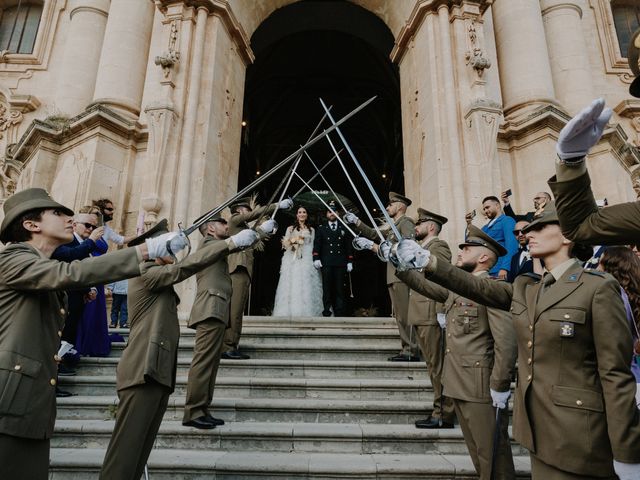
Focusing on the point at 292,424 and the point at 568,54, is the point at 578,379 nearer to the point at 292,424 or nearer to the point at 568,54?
the point at 292,424

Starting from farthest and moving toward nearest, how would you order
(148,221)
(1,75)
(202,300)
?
(1,75)
(148,221)
(202,300)

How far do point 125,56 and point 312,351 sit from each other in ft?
28.0

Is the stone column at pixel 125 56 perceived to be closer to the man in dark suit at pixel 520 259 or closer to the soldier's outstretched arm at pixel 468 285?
the man in dark suit at pixel 520 259

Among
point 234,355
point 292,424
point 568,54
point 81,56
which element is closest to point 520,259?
point 292,424

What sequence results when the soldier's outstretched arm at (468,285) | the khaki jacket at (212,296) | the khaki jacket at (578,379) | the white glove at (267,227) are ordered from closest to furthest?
1. the khaki jacket at (578,379)
2. the soldier's outstretched arm at (468,285)
3. the white glove at (267,227)
4. the khaki jacket at (212,296)

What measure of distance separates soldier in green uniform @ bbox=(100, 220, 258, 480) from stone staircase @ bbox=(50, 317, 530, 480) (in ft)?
2.62

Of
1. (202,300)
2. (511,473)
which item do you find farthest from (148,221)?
(511,473)

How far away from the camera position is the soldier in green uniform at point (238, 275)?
598 centimetres

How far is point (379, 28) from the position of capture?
13.7 m

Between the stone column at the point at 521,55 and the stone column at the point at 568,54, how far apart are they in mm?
805

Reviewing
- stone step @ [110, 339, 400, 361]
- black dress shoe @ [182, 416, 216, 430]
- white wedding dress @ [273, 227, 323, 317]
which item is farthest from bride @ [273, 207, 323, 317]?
black dress shoe @ [182, 416, 216, 430]

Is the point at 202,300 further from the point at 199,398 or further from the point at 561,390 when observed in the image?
the point at 561,390

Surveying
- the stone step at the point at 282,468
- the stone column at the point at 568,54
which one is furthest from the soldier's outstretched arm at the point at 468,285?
the stone column at the point at 568,54

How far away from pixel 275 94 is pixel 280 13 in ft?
28.2
